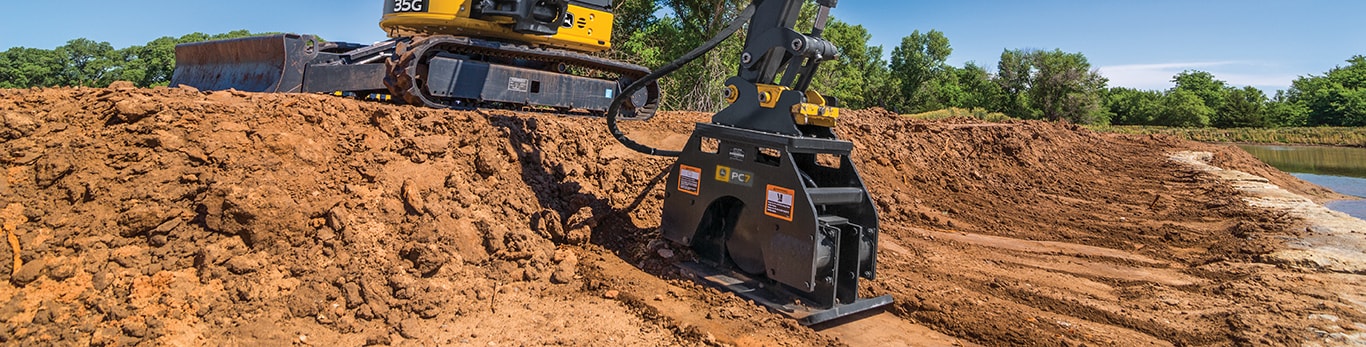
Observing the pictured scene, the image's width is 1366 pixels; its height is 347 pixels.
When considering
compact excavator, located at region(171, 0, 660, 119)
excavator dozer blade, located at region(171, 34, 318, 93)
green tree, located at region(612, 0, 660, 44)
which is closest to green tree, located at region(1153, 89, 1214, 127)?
green tree, located at region(612, 0, 660, 44)

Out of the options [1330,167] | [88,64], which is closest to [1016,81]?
[1330,167]

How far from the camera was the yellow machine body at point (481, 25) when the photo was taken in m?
7.86

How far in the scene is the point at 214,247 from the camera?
3869mm

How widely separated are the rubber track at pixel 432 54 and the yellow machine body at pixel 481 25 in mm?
123

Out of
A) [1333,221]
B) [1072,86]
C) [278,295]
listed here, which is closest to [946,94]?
[1072,86]

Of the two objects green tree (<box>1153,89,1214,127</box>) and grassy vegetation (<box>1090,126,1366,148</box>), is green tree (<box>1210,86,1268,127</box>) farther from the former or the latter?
grassy vegetation (<box>1090,126,1366,148</box>)

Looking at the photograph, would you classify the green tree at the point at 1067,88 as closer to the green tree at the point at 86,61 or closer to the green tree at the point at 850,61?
the green tree at the point at 850,61

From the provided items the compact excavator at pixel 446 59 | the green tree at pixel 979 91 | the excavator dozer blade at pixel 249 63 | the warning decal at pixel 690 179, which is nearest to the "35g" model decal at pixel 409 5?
the compact excavator at pixel 446 59

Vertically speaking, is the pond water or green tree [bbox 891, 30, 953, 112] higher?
green tree [bbox 891, 30, 953, 112]

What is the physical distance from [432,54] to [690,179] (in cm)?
379

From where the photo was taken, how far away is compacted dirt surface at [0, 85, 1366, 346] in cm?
366

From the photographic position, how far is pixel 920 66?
185 feet

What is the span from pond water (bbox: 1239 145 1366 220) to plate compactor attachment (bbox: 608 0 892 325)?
38.5ft

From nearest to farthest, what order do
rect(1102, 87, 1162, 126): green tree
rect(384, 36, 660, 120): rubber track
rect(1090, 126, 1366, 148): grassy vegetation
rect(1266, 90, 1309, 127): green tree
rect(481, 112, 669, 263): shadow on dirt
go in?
rect(481, 112, 669, 263): shadow on dirt, rect(384, 36, 660, 120): rubber track, rect(1090, 126, 1366, 148): grassy vegetation, rect(1266, 90, 1309, 127): green tree, rect(1102, 87, 1162, 126): green tree
